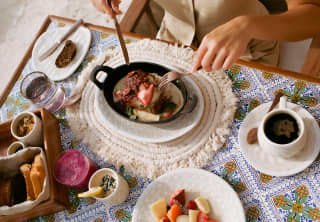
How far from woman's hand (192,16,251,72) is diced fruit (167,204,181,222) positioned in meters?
0.44

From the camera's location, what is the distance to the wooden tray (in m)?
1.02

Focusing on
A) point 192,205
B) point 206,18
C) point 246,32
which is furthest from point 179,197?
point 206,18

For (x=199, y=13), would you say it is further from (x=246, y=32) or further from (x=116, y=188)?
(x=116, y=188)

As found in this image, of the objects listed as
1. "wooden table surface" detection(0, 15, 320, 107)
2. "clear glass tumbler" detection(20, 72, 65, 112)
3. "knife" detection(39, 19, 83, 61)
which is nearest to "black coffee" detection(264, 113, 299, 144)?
"wooden table surface" detection(0, 15, 320, 107)

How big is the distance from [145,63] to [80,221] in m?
0.57

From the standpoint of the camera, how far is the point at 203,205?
941 millimetres

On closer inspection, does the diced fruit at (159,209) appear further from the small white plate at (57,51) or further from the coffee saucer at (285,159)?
the small white plate at (57,51)

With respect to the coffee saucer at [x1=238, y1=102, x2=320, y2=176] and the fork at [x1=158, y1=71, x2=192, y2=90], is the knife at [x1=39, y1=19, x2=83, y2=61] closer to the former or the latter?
the fork at [x1=158, y1=71, x2=192, y2=90]

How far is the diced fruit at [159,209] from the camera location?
0.96m

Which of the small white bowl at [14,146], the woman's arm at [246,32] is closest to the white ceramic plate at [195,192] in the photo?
the woman's arm at [246,32]

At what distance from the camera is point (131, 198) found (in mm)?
1043

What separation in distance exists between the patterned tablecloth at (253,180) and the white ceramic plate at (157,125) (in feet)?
0.40

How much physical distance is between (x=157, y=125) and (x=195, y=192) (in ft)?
0.87

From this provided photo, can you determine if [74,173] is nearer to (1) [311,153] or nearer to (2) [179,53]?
(2) [179,53]
